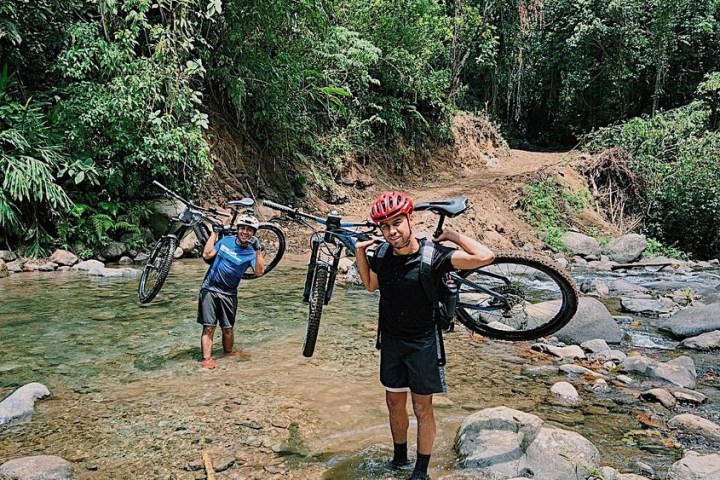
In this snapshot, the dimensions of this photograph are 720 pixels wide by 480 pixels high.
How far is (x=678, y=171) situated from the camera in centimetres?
1845

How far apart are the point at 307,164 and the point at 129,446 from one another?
12524 millimetres

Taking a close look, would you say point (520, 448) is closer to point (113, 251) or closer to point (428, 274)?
point (428, 274)

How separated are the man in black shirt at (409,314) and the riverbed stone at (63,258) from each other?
8519mm

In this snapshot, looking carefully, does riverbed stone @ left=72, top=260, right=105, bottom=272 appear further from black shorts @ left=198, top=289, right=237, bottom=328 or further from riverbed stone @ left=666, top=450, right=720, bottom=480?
riverbed stone @ left=666, top=450, right=720, bottom=480

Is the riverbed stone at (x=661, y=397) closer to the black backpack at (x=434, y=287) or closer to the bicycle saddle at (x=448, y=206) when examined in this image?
the black backpack at (x=434, y=287)

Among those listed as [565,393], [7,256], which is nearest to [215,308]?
[565,393]

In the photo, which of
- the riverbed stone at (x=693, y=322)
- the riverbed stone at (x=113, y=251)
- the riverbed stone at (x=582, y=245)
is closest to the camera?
the riverbed stone at (x=693, y=322)

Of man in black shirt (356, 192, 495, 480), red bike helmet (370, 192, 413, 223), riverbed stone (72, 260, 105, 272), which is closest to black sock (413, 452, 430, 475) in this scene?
man in black shirt (356, 192, 495, 480)

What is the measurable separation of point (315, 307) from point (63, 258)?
24.8 ft

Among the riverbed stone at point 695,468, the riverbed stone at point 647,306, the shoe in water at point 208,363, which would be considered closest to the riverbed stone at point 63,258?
the shoe in water at point 208,363

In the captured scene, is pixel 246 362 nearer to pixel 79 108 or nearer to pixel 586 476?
pixel 586 476

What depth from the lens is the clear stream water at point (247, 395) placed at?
3.87m

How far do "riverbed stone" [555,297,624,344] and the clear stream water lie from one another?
31cm

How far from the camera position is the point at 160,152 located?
1070 cm
